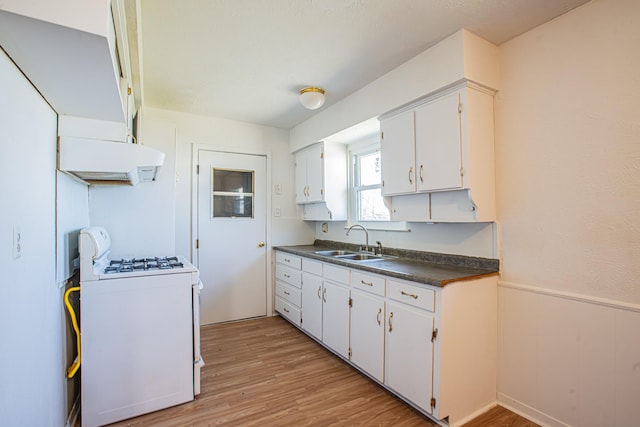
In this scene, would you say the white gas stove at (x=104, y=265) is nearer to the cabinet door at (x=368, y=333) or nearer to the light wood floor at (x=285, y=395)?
the light wood floor at (x=285, y=395)

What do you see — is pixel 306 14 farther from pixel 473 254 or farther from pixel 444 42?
pixel 473 254

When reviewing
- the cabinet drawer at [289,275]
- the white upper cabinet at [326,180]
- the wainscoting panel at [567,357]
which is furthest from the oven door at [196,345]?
the wainscoting panel at [567,357]

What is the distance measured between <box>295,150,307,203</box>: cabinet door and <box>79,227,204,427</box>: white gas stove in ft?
6.33

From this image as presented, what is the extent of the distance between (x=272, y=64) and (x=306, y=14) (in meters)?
0.65

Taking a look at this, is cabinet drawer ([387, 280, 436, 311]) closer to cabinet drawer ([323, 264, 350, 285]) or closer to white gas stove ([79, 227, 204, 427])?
cabinet drawer ([323, 264, 350, 285])

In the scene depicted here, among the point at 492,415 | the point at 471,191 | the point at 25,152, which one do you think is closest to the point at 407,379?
the point at 492,415

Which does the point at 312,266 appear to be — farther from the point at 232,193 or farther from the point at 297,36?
the point at 297,36

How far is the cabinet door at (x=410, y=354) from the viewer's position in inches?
72.9

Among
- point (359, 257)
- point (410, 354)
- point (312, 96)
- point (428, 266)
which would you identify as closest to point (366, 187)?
point (359, 257)

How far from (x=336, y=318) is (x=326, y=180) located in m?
1.48

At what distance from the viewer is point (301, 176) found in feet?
12.8

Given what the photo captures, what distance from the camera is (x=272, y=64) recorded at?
2393 mm

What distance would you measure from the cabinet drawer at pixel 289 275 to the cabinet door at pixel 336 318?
21.5 inches

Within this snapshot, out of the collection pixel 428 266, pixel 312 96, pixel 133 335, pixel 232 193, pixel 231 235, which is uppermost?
pixel 312 96
